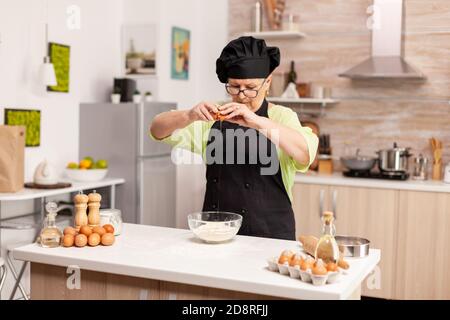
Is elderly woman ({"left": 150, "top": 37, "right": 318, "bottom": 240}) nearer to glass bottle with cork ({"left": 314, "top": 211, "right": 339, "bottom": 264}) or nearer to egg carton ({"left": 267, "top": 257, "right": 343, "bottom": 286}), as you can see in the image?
glass bottle with cork ({"left": 314, "top": 211, "right": 339, "bottom": 264})

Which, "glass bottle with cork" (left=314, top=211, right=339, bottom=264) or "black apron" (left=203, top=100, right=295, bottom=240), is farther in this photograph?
"black apron" (left=203, top=100, right=295, bottom=240)

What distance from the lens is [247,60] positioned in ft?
8.41

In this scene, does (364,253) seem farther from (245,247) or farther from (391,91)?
(391,91)

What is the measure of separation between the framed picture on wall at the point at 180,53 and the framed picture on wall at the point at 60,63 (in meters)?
0.97

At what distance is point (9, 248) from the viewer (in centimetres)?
387

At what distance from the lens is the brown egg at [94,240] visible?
2.28 metres

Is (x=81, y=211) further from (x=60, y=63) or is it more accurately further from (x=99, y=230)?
(x=60, y=63)

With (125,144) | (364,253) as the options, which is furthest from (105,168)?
(364,253)

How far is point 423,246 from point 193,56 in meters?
2.70

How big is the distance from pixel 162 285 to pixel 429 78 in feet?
11.4

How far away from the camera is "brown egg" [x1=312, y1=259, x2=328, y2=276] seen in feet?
5.98

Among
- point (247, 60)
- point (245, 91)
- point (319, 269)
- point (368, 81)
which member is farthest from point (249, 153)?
point (368, 81)

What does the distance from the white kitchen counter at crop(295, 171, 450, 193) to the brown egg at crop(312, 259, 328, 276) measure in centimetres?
269

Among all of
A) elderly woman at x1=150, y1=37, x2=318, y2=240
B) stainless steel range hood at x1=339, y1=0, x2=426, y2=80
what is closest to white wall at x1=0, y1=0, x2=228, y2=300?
stainless steel range hood at x1=339, y1=0, x2=426, y2=80
